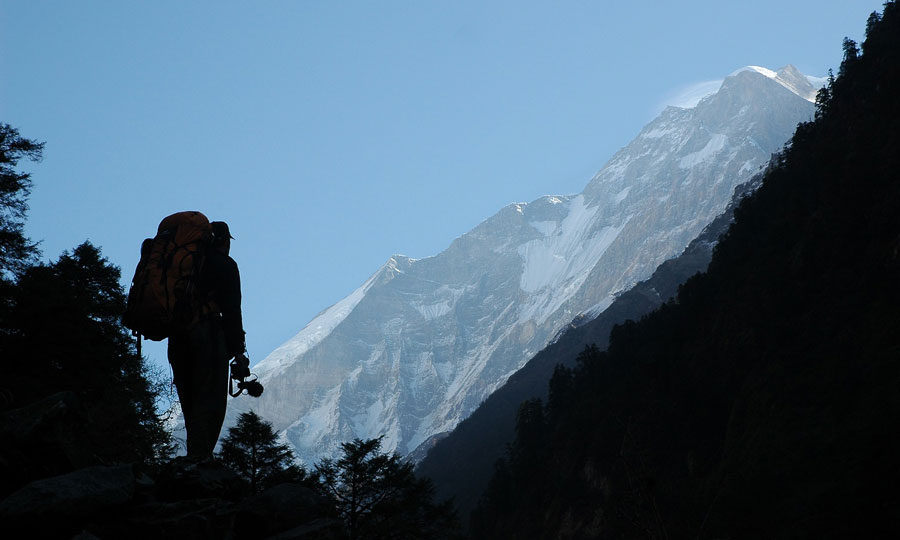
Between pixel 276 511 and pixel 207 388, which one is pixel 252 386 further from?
pixel 276 511

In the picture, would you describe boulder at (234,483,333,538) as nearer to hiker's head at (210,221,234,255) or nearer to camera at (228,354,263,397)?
camera at (228,354,263,397)

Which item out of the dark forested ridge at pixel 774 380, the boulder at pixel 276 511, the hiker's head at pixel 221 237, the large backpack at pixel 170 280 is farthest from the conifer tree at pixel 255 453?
the dark forested ridge at pixel 774 380

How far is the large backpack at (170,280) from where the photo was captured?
862cm

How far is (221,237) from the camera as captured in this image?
31.7 feet

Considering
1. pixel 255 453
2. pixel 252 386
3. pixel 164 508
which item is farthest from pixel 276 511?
pixel 255 453

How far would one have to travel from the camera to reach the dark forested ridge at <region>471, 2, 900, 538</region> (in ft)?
145

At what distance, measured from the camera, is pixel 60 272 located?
2341 centimetres

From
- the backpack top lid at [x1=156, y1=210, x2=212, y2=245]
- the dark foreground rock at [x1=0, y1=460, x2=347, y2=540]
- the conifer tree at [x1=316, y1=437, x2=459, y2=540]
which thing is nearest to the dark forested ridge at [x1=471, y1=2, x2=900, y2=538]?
the conifer tree at [x1=316, y1=437, x2=459, y2=540]

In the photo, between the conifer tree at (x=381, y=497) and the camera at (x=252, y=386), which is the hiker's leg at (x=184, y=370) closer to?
the camera at (x=252, y=386)

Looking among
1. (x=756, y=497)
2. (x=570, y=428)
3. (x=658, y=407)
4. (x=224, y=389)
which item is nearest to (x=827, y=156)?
(x=658, y=407)

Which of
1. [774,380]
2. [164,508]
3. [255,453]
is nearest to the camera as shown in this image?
[164,508]

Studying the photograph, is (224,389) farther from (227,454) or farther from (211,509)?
(227,454)

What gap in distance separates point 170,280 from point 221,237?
102 centimetres

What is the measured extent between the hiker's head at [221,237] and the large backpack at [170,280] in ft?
0.43
